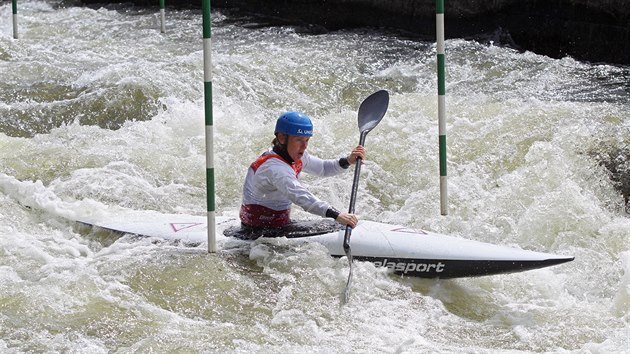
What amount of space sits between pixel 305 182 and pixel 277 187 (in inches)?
66.9

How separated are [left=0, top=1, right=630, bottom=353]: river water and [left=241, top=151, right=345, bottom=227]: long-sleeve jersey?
22cm

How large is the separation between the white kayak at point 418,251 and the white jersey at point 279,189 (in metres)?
0.17

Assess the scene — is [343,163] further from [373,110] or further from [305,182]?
[305,182]

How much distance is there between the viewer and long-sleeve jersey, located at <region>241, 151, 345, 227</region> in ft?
15.6

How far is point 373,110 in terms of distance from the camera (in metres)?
5.80

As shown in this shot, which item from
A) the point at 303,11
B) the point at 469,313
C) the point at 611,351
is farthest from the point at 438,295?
the point at 303,11

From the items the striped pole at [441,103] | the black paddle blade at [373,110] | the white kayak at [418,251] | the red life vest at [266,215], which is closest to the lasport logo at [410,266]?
the white kayak at [418,251]

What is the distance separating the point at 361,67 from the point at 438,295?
470 cm

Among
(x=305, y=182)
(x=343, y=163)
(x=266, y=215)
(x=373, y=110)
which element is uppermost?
(x=373, y=110)

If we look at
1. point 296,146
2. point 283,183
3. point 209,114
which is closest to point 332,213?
point 283,183

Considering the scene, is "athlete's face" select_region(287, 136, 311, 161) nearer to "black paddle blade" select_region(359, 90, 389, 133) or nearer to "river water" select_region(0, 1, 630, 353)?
"river water" select_region(0, 1, 630, 353)

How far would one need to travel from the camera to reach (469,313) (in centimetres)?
460

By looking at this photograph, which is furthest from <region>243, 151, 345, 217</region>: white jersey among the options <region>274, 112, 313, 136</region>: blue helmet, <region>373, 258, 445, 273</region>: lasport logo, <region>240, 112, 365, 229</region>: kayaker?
<region>373, 258, 445, 273</region>: lasport logo

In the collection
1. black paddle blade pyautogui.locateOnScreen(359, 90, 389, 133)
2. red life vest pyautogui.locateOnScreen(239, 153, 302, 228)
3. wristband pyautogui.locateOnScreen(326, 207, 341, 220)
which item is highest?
black paddle blade pyautogui.locateOnScreen(359, 90, 389, 133)
